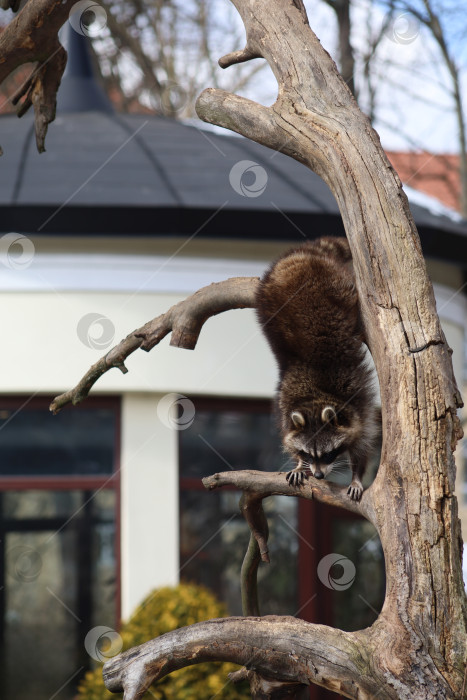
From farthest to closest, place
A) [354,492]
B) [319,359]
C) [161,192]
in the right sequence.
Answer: [161,192], [319,359], [354,492]

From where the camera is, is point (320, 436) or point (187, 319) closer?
point (187, 319)

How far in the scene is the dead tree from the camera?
2.14m

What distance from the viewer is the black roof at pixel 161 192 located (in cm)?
768

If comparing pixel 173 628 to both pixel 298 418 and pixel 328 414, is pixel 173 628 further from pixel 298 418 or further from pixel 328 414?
pixel 328 414

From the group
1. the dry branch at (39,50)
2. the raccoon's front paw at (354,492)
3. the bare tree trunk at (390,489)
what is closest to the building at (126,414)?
the dry branch at (39,50)

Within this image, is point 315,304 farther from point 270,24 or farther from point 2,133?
point 2,133

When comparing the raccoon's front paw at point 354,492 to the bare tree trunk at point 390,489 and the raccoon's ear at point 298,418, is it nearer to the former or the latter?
the bare tree trunk at point 390,489

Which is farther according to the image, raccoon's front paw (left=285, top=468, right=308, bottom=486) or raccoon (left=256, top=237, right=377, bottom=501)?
raccoon (left=256, top=237, right=377, bottom=501)

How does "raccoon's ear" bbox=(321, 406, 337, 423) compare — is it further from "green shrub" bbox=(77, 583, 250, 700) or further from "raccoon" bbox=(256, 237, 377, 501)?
"green shrub" bbox=(77, 583, 250, 700)

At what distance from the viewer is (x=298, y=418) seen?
3.15 metres

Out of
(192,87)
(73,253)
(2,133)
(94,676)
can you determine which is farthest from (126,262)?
(192,87)

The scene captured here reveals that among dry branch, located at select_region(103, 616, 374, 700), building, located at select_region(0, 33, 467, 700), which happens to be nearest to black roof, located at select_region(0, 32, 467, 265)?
building, located at select_region(0, 33, 467, 700)

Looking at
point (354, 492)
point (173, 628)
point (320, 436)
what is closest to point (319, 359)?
point (320, 436)

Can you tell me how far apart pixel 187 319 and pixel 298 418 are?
1.67 ft
